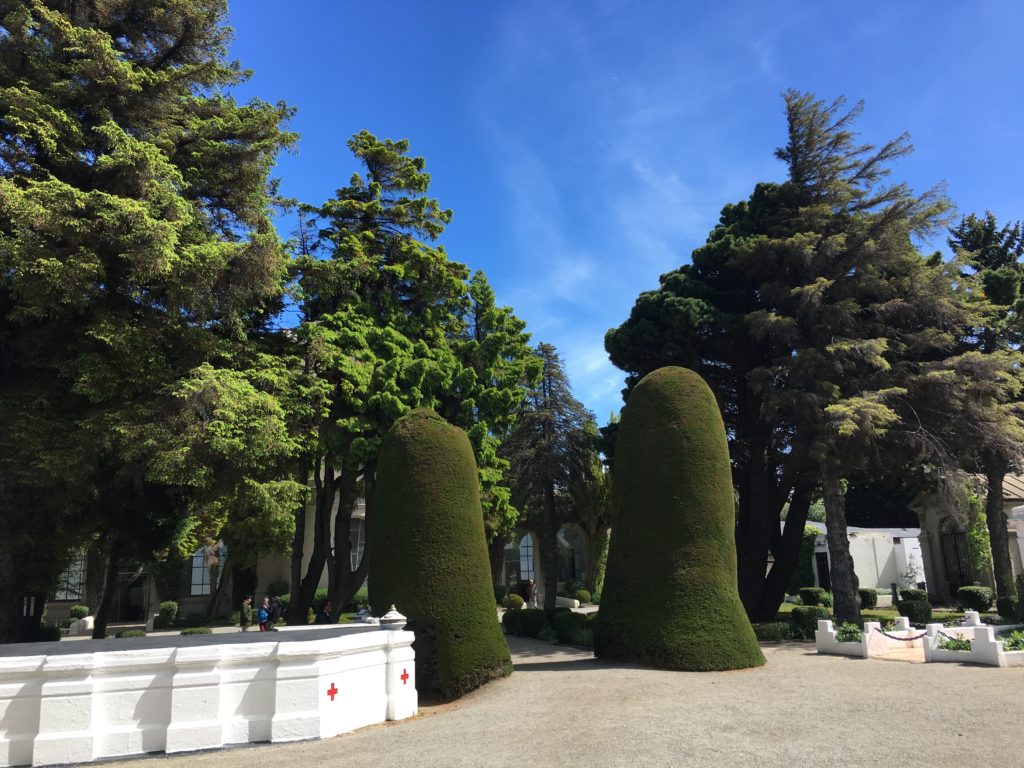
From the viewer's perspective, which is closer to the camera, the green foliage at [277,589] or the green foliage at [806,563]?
the green foliage at [806,563]

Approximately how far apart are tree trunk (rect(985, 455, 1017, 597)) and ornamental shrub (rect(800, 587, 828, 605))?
6.73 metres

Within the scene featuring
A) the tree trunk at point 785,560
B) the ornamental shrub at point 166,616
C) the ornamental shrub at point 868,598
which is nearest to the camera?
the tree trunk at point 785,560

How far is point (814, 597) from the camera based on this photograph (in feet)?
94.6

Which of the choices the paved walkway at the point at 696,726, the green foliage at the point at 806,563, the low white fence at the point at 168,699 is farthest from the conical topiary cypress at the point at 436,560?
the green foliage at the point at 806,563

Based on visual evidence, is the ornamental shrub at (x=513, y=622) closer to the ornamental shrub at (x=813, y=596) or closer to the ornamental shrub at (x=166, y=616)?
the ornamental shrub at (x=813, y=596)

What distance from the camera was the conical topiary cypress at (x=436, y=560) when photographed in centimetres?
1104

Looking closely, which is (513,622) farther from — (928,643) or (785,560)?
(928,643)

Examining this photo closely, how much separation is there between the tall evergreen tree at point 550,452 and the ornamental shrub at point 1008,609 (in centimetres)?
1409

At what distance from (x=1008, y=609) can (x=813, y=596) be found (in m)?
8.71

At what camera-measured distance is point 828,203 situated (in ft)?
72.1

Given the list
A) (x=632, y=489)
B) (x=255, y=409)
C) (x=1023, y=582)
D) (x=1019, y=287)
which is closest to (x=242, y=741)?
(x=255, y=409)

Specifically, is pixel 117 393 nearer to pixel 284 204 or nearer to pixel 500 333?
pixel 284 204

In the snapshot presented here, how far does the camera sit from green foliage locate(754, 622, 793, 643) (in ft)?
60.8

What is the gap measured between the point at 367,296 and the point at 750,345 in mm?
12687
